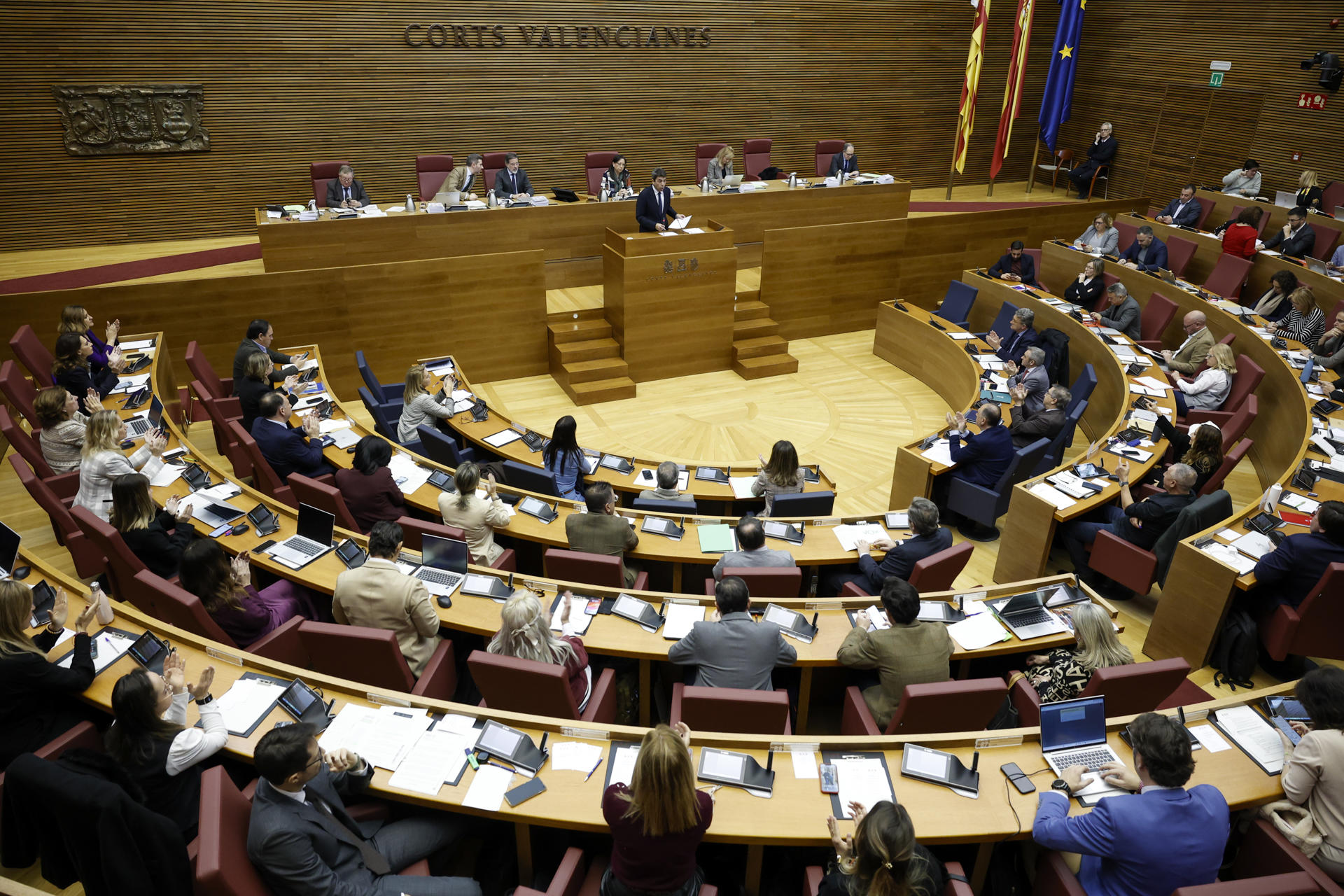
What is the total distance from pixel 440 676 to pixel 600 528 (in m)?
1.36

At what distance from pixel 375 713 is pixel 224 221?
9.80m

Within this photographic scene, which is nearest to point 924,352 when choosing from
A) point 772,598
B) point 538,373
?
point 538,373

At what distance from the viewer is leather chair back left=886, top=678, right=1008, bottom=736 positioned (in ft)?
11.8

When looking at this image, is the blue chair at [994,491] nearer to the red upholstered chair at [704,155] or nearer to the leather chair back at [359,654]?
the leather chair back at [359,654]

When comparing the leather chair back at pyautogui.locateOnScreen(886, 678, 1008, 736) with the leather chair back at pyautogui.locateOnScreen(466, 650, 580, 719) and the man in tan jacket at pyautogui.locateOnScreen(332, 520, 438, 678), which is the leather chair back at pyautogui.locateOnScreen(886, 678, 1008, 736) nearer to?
the leather chair back at pyautogui.locateOnScreen(466, 650, 580, 719)

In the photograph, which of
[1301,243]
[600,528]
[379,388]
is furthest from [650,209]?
[1301,243]

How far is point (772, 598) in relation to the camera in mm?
4555

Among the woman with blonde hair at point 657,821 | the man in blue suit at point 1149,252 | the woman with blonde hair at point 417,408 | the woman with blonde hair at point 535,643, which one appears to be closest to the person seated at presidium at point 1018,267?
the man in blue suit at point 1149,252

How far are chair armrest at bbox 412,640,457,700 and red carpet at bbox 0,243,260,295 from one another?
22.5 ft

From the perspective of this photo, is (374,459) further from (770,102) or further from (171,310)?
(770,102)

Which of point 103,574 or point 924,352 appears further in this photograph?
point 924,352

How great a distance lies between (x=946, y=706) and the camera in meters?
3.67

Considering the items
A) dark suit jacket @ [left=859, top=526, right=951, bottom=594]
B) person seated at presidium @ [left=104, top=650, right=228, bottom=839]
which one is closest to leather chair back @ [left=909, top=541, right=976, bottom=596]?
dark suit jacket @ [left=859, top=526, right=951, bottom=594]

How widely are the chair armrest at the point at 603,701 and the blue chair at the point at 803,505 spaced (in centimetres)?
207
